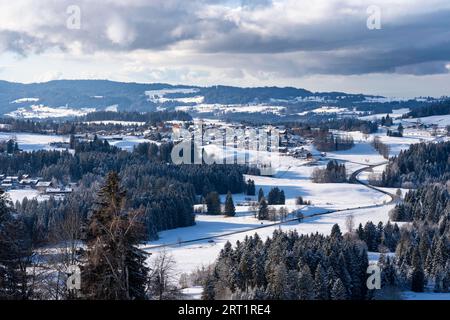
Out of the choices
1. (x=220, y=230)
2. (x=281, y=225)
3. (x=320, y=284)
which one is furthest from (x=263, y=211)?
(x=320, y=284)

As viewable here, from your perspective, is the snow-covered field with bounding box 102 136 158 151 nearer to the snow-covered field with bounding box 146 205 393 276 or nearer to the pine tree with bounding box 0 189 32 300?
the snow-covered field with bounding box 146 205 393 276

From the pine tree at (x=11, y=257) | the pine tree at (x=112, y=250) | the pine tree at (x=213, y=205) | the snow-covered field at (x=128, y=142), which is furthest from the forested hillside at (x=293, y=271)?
the snow-covered field at (x=128, y=142)

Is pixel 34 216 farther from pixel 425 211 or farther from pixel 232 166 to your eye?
pixel 232 166

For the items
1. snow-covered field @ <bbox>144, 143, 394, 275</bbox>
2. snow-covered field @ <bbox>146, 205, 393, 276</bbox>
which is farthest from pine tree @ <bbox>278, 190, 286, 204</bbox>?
snow-covered field @ <bbox>146, 205, 393, 276</bbox>

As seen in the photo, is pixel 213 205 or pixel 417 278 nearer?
pixel 417 278

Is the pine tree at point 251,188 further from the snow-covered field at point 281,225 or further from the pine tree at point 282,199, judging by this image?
the pine tree at point 282,199

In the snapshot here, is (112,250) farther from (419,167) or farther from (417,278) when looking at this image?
(419,167)

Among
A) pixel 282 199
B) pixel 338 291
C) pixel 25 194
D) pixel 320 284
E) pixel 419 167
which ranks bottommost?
pixel 282 199

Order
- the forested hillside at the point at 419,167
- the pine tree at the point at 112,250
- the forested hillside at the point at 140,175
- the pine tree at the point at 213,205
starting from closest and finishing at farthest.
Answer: the pine tree at the point at 112,250, the forested hillside at the point at 140,175, the pine tree at the point at 213,205, the forested hillside at the point at 419,167
